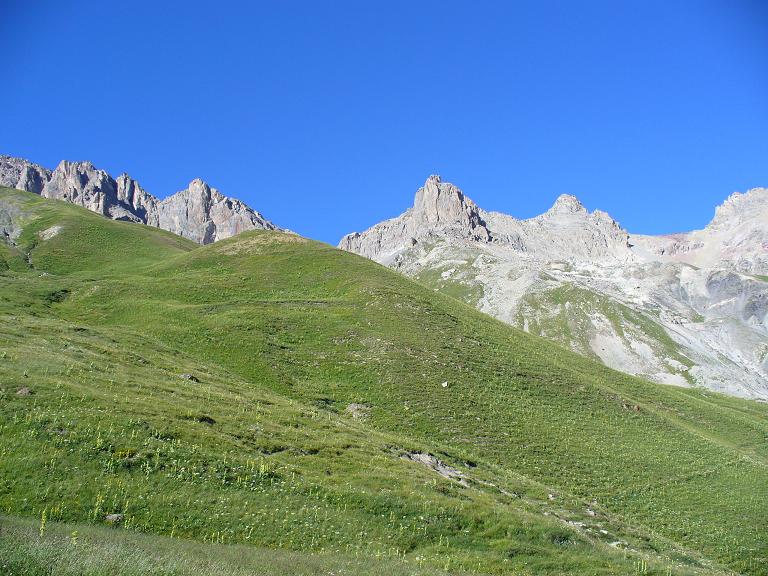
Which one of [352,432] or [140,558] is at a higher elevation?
[352,432]

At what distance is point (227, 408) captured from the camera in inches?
1432

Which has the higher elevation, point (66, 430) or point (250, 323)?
point (250, 323)

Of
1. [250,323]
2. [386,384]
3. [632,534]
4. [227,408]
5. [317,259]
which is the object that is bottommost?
[632,534]

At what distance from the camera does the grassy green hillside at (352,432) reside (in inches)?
960

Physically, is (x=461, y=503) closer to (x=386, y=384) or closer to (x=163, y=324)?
(x=386, y=384)

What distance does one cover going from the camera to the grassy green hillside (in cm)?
2439

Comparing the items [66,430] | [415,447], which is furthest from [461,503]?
[66,430]

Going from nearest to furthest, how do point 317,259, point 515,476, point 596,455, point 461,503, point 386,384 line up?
point 461,503, point 515,476, point 596,455, point 386,384, point 317,259

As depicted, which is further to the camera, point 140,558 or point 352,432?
point 352,432

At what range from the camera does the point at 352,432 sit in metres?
38.3

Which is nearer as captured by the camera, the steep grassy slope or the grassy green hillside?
the steep grassy slope

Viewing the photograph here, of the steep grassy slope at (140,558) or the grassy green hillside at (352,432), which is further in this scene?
the grassy green hillside at (352,432)

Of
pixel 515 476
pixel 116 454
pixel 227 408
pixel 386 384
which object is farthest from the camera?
pixel 386 384

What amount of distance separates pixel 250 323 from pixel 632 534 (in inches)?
1758
